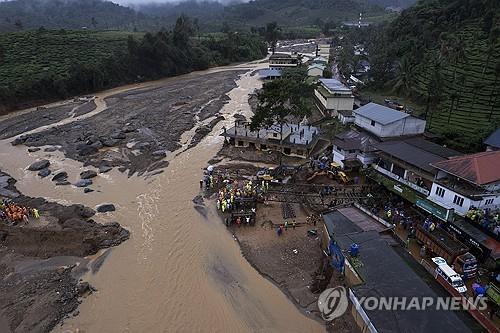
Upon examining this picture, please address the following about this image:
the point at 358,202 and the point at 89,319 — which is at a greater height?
the point at 358,202

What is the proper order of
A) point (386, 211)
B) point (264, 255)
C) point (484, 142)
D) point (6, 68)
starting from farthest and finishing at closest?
point (6, 68) < point (484, 142) < point (386, 211) < point (264, 255)

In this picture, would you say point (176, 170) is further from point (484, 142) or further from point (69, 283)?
point (484, 142)

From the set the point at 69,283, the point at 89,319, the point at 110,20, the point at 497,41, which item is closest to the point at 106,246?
the point at 69,283

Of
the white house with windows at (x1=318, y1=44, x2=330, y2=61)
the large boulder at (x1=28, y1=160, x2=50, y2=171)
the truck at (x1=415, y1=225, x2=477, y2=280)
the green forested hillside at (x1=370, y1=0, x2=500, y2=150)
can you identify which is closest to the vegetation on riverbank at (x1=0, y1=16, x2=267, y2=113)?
the white house with windows at (x1=318, y1=44, x2=330, y2=61)

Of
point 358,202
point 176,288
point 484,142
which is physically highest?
point 484,142

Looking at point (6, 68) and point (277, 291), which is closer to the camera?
point (277, 291)

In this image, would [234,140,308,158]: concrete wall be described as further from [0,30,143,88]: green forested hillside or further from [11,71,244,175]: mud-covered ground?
[0,30,143,88]: green forested hillside

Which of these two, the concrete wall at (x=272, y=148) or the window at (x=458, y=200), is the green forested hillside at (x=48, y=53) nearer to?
the concrete wall at (x=272, y=148)

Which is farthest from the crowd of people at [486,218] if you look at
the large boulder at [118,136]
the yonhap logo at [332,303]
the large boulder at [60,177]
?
the large boulder at [118,136]

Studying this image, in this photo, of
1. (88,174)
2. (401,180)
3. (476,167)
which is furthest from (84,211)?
(476,167)
